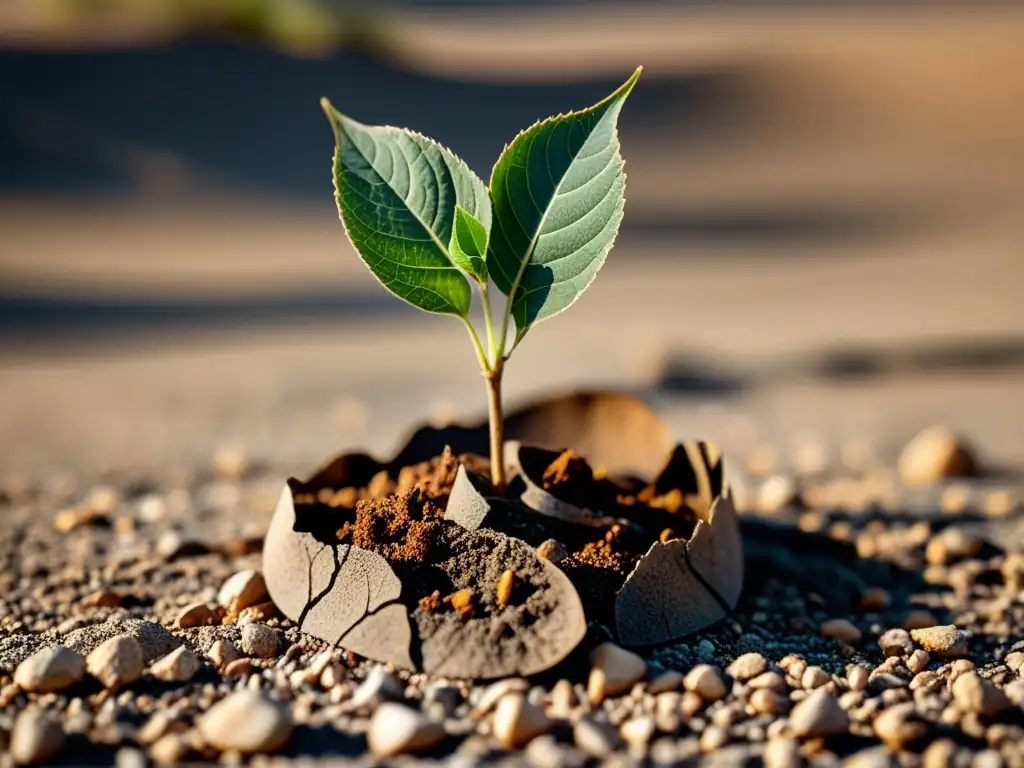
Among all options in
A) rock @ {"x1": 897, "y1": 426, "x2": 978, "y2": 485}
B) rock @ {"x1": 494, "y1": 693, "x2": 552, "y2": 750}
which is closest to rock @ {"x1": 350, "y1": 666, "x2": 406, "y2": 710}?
rock @ {"x1": 494, "y1": 693, "x2": 552, "y2": 750}

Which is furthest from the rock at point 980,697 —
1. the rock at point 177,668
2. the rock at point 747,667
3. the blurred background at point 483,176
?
the blurred background at point 483,176

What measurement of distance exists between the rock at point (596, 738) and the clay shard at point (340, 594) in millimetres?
336

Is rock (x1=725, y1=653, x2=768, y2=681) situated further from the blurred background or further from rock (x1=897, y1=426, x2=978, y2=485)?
the blurred background

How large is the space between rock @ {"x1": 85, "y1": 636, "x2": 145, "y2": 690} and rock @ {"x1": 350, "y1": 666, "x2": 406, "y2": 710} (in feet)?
1.31

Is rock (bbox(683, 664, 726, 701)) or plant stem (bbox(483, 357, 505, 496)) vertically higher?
plant stem (bbox(483, 357, 505, 496))

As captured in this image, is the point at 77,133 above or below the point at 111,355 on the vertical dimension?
above

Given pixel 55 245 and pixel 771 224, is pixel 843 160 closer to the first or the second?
pixel 771 224

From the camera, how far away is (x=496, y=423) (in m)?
2.08

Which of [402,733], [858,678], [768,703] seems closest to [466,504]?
[402,733]

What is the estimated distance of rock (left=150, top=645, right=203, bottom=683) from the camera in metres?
1.88

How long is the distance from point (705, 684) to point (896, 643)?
1.87 ft

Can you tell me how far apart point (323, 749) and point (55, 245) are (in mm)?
8463

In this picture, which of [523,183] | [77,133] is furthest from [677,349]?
[77,133]

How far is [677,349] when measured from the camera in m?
5.55
